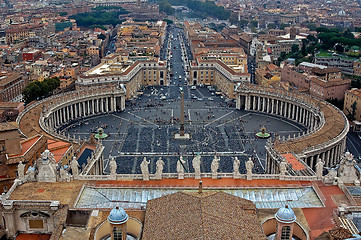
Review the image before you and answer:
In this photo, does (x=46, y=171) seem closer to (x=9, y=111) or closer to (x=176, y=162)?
(x=176, y=162)

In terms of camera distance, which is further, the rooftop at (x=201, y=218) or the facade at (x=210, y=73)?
the facade at (x=210, y=73)

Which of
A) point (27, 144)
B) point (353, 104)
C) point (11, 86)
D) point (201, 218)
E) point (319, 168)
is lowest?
point (353, 104)

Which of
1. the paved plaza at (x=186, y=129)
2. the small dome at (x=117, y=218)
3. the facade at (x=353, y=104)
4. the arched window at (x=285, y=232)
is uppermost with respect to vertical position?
the small dome at (x=117, y=218)

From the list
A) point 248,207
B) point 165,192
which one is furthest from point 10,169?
point 248,207

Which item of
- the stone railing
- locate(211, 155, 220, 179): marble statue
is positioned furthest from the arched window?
the stone railing

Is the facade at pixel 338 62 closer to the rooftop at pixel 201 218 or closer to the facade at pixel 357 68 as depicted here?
the facade at pixel 357 68

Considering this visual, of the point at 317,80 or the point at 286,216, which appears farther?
the point at 317,80

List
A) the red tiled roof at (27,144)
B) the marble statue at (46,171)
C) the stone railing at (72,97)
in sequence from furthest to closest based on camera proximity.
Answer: the stone railing at (72,97)
the red tiled roof at (27,144)
the marble statue at (46,171)

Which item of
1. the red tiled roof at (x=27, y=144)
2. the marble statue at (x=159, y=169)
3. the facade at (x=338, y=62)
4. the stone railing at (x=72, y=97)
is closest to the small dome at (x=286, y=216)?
the marble statue at (x=159, y=169)

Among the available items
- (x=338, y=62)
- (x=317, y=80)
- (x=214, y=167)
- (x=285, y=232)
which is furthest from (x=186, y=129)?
(x=285, y=232)
